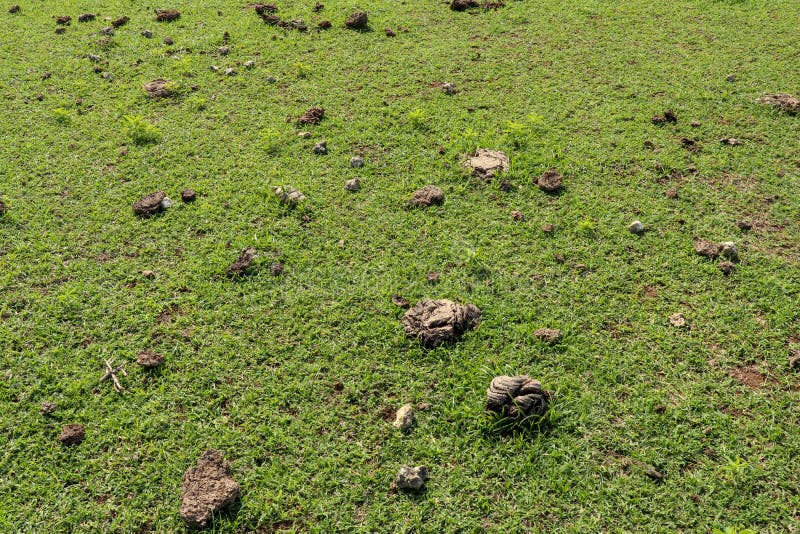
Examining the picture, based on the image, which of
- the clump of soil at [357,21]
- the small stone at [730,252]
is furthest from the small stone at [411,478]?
the clump of soil at [357,21]

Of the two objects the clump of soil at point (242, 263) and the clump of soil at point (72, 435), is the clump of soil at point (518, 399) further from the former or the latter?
the clump of soil at point (72, 435)

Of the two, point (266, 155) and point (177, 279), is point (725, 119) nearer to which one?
point (266, 155)

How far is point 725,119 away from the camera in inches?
248

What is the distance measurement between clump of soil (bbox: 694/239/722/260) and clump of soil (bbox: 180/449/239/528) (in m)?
4.39

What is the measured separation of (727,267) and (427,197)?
2.85 m

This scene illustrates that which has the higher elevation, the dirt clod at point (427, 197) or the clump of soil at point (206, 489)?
the dirt clod at point (427, 197)

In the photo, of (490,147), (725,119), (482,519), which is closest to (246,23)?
(490,147)

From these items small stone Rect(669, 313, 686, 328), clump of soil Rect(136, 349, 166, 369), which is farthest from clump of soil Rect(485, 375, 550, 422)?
clump of soil Rect(136, 349, 166, 369)

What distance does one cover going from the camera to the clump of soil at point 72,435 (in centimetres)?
355

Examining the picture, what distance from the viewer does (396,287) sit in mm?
4535

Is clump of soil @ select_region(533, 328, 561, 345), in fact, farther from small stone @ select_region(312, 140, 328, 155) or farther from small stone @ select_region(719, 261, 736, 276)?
small stone @ select_region(312, 140, 328, 155)

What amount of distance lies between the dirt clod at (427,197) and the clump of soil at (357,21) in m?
4.68

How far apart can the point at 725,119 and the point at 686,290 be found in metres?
3.13

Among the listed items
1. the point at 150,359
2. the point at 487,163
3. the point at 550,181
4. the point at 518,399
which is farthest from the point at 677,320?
the point at 150,359
